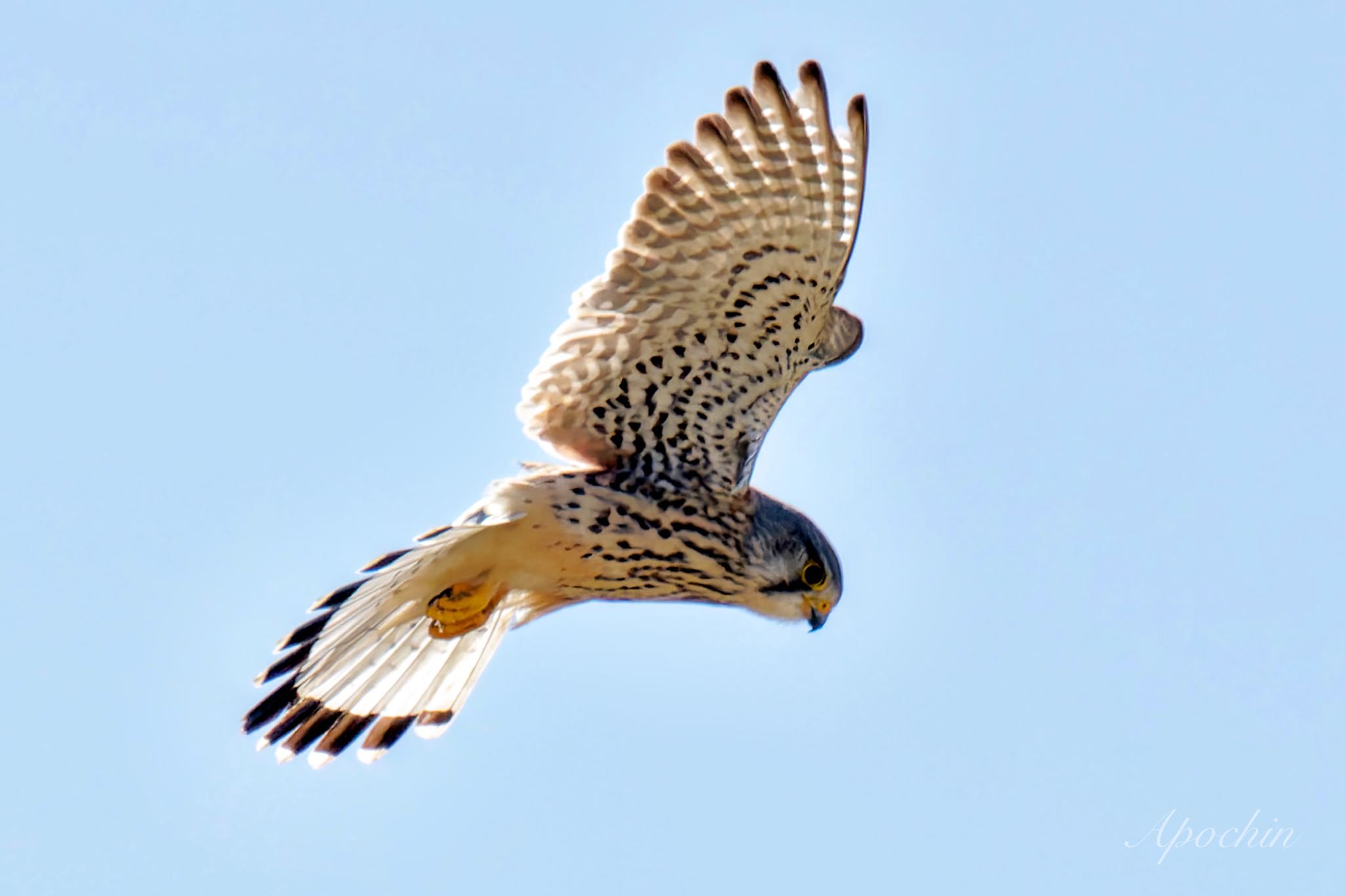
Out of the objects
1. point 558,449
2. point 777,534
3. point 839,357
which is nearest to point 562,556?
point 558,449

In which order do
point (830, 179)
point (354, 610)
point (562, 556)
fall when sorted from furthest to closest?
point (354, 610), point (562, 556), point (830, 179)

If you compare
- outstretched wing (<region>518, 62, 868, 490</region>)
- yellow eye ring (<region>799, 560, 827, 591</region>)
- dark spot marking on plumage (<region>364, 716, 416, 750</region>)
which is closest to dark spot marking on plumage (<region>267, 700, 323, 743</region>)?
dark spot marking on plumage (<region>364, 716, 416, 750</region>)

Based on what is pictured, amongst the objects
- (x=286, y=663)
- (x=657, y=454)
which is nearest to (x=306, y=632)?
(x=286, y=663)

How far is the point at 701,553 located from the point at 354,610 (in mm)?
1455

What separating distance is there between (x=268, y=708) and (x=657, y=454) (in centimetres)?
197

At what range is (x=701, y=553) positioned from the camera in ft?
22.2

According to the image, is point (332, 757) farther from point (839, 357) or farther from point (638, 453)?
point (839, 357)

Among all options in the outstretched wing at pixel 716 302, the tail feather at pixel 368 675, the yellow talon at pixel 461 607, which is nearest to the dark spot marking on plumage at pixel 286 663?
the tail feather at pixel 368 675

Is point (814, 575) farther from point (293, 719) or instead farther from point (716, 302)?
point (293, 719)

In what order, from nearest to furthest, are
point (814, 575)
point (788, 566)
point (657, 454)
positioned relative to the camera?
point (657, 454)
point (788, 566)
point (814, 575)

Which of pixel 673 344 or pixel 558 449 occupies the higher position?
pixel 673 344

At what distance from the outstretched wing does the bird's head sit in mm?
217

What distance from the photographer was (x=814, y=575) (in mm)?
7016

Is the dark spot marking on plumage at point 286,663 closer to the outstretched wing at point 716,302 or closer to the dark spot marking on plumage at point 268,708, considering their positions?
the dark spot marking on plumage at point 268,708
